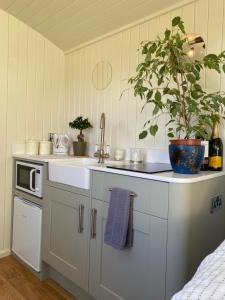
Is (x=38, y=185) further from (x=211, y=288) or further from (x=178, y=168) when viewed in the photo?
(x=211, y=288)

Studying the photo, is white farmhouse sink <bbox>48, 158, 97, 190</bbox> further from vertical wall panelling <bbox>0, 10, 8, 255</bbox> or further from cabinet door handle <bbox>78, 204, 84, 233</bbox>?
vertical wall panelling <bbox>0, 10, 8, 255</bbox>

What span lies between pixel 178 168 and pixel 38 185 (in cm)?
124

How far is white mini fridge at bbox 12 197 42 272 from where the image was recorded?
2.12 m

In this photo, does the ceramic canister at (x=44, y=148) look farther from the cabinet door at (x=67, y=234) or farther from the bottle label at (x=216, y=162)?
the bottle label at (x=216, y=162)

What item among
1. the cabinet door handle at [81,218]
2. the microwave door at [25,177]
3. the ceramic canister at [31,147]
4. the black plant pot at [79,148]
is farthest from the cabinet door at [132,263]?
the ceramic canister at [31,147]

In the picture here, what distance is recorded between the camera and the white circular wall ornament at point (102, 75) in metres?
2.41

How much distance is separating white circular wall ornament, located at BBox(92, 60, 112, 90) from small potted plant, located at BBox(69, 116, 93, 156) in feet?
1.20

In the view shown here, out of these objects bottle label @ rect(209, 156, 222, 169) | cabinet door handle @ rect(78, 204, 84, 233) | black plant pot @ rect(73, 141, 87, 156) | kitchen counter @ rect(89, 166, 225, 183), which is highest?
black plant pot @ rect(73, 141, 87, 156)

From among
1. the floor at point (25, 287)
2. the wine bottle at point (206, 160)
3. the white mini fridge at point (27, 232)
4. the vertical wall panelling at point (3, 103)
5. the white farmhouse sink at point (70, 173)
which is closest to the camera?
the wine bottle at point (206, 160)

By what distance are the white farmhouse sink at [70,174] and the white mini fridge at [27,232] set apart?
14.8 inches

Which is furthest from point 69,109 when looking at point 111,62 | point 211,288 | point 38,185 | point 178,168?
point 211,288

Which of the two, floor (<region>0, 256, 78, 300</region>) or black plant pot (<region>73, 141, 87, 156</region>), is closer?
floor (<region>0, 256, 78, 300</region>)

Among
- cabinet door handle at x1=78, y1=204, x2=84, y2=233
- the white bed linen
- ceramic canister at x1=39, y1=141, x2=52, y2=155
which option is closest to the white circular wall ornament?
ceramic canister at x1=39, y1=141, x2=52, y2=155

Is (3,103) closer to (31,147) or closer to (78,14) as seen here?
(31,147)
